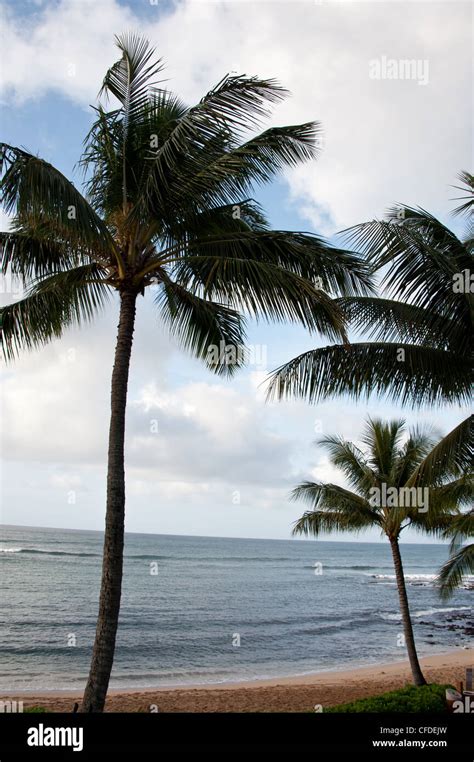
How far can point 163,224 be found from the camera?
8445mm

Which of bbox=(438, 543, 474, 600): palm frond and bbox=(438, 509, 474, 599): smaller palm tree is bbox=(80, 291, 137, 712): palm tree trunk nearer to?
bbox=(438, 509, 474, 599): smaller palm tree

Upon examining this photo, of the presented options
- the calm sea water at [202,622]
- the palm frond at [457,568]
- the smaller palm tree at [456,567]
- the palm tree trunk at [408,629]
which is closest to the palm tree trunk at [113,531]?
the smaller palm tree at [456,567]

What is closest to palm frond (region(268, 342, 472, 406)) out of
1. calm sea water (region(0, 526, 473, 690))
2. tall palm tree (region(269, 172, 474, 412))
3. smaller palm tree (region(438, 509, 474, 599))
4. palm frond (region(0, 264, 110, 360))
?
tall palm tree (region(269, 172, 474, 412))

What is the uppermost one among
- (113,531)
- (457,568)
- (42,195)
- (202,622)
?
(42,195)

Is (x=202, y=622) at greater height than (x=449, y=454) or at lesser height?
lesser

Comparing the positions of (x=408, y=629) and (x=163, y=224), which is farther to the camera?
(x=408, y=629)

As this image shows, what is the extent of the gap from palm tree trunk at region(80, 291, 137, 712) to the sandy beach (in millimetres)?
7119

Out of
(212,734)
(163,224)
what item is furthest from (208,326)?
(212,734)

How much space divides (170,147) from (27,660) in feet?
71.8

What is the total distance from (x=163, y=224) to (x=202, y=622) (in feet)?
101

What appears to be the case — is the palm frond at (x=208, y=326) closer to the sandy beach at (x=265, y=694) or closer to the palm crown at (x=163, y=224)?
the palm crown at (x=163, y=224)

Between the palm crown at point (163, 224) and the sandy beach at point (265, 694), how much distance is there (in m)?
9.51

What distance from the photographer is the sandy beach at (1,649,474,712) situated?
1570 centimetres

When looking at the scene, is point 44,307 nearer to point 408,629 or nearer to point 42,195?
point 42,195
